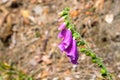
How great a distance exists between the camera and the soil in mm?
3837

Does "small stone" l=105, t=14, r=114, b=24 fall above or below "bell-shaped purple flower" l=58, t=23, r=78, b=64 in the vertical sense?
above

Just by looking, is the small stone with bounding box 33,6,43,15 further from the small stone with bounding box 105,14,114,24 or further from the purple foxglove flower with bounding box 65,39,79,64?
the purple foxglove flower with bounding box 65,39,79,64

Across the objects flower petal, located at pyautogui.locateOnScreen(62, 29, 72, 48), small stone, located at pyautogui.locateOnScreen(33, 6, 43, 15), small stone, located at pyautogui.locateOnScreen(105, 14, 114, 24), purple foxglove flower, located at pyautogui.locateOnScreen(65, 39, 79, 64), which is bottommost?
purple foxglove flower, located at pyautogui.locateOnScreen(65, 39, 79, 64)

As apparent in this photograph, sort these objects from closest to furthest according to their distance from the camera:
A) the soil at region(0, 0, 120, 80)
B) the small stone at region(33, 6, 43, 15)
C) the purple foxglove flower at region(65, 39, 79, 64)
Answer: the purple foxglove flower at region(65, 39, 79, 64) < the soil at region(0, 0, 120, 80) < the small stone at region(33, 6, 43, 15)

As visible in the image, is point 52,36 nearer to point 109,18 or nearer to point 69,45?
point 109,18

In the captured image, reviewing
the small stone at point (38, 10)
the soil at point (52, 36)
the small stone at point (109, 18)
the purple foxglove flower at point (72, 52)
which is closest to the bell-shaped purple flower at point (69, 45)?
the purple foxglove flower at point (72, 52)

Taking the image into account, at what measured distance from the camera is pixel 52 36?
445 centimetres

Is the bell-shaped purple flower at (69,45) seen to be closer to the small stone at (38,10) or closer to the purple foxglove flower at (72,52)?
the purple foxglove flower at (72,52)

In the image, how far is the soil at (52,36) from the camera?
3.84 m

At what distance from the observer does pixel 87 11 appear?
4.40 m

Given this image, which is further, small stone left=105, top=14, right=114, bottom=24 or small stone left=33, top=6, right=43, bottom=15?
small stone left=33, top=6, right=43, bottom=15

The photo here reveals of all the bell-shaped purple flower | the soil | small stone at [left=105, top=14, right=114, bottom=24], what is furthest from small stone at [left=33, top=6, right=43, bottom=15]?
the bell-shaped purple flower

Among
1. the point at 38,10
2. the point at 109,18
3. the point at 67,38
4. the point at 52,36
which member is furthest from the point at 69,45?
the point at 38,10

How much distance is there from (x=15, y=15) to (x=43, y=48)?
0.86 meters
